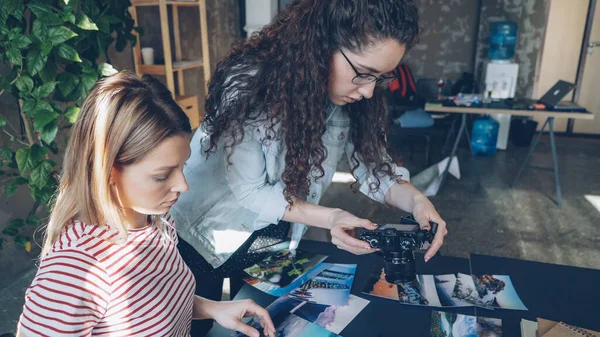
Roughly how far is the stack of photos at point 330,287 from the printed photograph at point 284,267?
1.9 inches

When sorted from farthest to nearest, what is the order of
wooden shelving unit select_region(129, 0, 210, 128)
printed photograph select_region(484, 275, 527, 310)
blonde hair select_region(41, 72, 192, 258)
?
wooden shelving unit select_region(129, 0, 210, 128)
printed photograph select_region(484, 275, 527, 310)
blonde hair select_region(41, 72, 192, 258)

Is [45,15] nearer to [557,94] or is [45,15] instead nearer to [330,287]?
[330,287]

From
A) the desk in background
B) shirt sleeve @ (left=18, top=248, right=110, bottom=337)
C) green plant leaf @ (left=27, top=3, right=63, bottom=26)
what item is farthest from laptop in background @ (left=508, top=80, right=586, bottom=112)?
shirt sleeve @ (left=18, top=248, right=110, bottom=337)

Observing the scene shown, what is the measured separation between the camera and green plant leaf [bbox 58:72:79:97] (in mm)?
2020

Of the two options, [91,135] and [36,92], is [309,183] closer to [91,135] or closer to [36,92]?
[91,135]

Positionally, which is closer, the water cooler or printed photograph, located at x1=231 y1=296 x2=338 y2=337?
printed photograph, located at x1=231 y1=296 x2=338 y2=337

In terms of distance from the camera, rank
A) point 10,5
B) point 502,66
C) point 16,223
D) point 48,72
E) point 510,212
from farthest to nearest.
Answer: point 502,66 < point 510,212 < point 16,223 < point 48,72 < point 10,5

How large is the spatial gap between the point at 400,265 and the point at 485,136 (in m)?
4.41

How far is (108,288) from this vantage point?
83 centimetres

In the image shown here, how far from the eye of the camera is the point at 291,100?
1218 millimetres

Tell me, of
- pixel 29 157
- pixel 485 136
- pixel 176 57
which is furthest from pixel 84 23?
pixel 485 136

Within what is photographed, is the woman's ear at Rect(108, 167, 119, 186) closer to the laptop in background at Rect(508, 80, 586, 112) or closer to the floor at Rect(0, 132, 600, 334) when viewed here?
the floor at Rect(0, 132, 600, 334)

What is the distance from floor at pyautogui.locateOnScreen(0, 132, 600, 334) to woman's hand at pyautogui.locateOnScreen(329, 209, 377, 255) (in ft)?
2.77

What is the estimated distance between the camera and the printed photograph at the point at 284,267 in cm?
128
